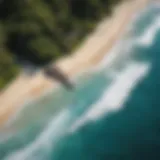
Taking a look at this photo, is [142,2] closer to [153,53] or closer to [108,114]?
[153,53]

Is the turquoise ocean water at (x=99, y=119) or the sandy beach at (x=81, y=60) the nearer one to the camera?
the turquoise ocean water at (x=99, y=119)

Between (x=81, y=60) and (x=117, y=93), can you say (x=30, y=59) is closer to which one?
(x=81, y=60)

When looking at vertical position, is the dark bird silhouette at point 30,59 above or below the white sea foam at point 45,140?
above

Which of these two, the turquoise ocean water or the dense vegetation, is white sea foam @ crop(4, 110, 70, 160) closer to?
the turquoise ocean water

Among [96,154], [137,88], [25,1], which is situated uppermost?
[25,1]

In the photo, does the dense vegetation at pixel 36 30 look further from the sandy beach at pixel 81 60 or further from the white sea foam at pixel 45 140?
the white sea foam at pixel 45 140

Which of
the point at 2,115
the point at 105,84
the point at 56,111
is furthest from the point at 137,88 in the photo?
the point at 2,115

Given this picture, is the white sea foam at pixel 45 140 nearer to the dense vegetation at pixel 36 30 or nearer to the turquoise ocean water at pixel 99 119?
the turquoise ocean water at pixel 99 119

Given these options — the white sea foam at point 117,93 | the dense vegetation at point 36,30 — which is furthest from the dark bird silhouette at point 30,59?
the white sea foam at point 117,93
